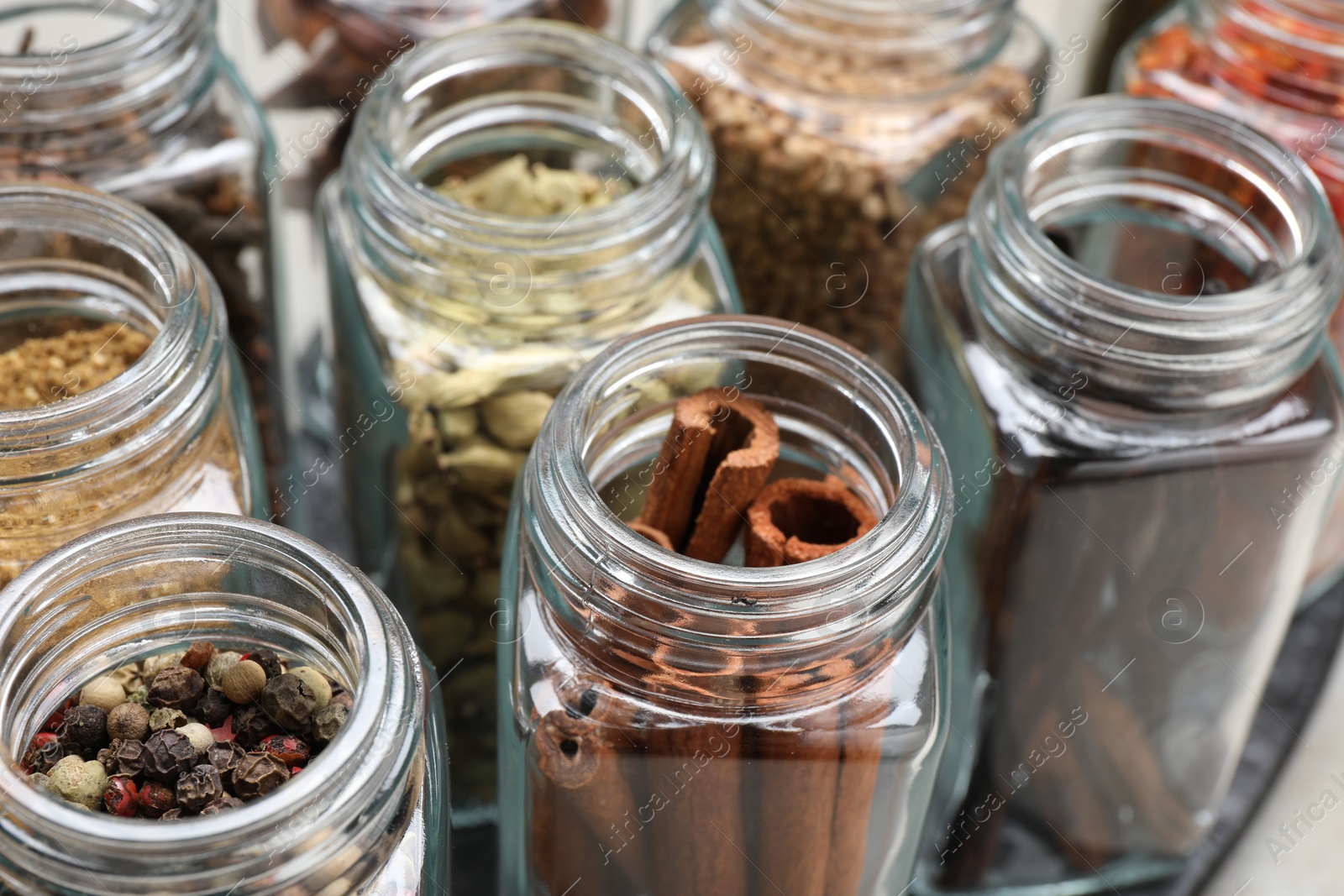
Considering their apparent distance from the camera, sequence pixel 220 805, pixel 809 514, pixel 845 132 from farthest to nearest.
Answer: pixel 845 132
pixel 809 514
pixel 220 805

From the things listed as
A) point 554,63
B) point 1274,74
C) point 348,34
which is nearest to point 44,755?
point 554,63

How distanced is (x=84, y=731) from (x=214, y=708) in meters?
0.05

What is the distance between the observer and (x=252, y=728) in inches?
20.6

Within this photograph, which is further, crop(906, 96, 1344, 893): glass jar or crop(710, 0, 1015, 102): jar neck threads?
crop(710, 0, 1015, 102): jar neck threads

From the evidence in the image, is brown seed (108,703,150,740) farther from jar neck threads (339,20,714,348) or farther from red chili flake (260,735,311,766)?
jar neck threads (339,20,714,348)

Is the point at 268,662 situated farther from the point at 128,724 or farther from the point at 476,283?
the point at 476,283

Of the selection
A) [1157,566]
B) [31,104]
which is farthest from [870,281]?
[31,104]

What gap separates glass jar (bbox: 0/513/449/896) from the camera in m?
0.44

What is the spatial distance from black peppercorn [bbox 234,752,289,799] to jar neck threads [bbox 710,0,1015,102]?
0.57 meters

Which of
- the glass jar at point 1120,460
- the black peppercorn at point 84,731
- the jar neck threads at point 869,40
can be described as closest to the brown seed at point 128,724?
the black peppercorn at point 84,731

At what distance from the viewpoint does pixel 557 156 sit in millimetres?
901

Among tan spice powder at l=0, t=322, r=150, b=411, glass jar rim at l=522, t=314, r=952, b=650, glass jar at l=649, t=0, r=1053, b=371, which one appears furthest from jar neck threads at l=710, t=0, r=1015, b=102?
tan spice powder at l=0, t=322, r=150, b=411

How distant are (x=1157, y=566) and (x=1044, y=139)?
0.80 feet

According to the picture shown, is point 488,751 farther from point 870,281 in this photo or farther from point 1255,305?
point 1255,305
